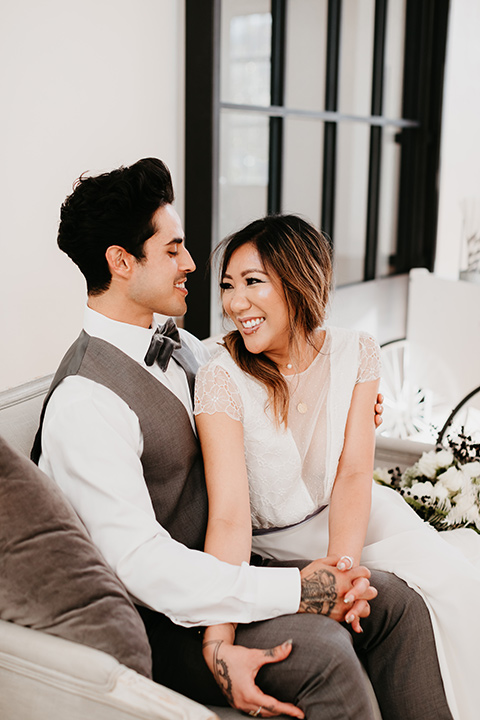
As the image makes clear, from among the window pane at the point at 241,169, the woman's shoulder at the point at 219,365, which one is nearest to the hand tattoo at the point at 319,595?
the woman's shoulder at the point at 219,365

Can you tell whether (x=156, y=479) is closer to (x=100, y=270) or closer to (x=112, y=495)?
(x=112, y=495)

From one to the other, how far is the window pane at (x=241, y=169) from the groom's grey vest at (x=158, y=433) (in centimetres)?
150

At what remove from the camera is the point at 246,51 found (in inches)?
113

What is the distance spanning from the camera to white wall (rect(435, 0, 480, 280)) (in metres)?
4.21

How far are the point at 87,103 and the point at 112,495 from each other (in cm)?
134

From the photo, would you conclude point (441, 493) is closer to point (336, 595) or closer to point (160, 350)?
point (336, 595)

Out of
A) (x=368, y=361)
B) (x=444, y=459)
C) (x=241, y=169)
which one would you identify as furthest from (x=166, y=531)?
(x=241, y=169)

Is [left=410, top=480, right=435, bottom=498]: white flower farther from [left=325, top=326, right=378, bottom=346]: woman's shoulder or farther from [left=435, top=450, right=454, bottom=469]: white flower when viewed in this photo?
[left=325, top=326, right=378, bottom=346]: woman's shoulder

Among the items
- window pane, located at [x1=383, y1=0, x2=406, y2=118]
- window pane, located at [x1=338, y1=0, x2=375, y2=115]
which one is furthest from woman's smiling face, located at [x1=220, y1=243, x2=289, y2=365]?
window pane, located at [x1=383, y1=0, x2=406, y2=118]

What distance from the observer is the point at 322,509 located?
66.3 inches

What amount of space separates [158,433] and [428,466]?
941mm

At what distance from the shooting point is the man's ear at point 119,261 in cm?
147

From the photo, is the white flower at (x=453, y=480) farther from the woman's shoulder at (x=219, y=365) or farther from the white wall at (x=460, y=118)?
the white wall at (x=460, y=118)

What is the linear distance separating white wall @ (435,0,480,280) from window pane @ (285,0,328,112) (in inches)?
45.9
